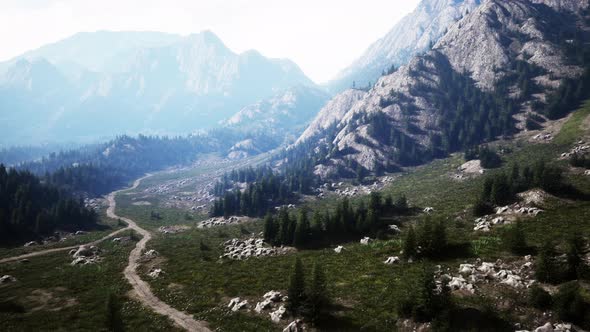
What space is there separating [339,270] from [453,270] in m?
18.0

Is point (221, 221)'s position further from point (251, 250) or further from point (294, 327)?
point (294, 327)

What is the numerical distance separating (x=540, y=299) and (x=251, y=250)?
55.6 metres

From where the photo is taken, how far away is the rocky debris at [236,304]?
148 feet

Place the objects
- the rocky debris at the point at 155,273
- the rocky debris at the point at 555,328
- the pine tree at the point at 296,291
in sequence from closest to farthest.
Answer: the rocky debris at the point at 555,328 → the pine tree at the point at 296,291 → the rocky debris at the point at 155,273

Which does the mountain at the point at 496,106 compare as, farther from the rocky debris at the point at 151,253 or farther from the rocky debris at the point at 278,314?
the rocky debris at the point at 278,314

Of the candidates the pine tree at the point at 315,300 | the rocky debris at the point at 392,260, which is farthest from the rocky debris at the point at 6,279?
the rocky debris at the point at 392,260

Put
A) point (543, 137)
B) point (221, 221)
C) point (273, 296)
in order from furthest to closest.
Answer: point (221, 221), point (543, 137), point (273, 296)

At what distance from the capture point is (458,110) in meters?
182

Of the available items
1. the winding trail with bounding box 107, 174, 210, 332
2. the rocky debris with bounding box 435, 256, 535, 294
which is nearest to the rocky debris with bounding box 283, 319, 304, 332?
the winding trail with bounding box 107, 174, 210, 332

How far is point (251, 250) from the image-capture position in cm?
7488

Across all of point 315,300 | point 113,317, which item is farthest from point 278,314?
point 113,317

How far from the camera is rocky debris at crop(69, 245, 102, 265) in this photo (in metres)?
78.4

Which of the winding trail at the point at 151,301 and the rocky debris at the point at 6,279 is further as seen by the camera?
the rocky debris at the point at 6,279

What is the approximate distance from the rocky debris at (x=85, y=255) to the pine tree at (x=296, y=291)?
62.7 m
